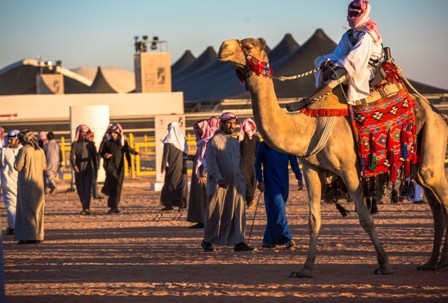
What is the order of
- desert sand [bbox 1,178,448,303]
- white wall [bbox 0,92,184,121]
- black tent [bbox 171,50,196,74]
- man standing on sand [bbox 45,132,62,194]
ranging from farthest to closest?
black tent [bbox 171,50,196,74]
white wall [bbox 0,92,184,121]
man standing on sand [bbox 45,132,62,194]
desert sand [bbox 1,178,448,303]

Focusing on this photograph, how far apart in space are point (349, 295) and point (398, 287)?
0.57 m

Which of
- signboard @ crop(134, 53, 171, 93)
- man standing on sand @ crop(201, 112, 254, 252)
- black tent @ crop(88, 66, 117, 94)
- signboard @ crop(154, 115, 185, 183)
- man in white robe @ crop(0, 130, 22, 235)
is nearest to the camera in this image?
man standing on sand @ crop(201, 112, 254, 252)

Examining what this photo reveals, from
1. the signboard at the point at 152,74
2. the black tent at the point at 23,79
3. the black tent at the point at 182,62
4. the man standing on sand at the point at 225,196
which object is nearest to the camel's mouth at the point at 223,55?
the man standing on sand at the point at 225,196

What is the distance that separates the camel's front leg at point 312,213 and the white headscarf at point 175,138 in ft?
33.0

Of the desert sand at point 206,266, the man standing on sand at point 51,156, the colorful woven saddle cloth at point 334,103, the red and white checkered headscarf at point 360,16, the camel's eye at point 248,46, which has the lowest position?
the desert sand at point 206,266

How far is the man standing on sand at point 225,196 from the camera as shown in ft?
43.6

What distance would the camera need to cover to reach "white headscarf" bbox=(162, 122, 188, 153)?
2052 centimetres

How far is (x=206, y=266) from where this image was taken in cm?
1175

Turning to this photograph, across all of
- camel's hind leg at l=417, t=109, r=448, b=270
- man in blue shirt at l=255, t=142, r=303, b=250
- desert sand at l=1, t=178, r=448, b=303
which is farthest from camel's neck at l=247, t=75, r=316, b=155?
man in blue shirt at l=255, t=142, r=303, b=250

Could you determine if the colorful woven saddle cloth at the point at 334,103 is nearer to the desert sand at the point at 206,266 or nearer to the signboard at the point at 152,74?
the desert sand at the point at 206,266

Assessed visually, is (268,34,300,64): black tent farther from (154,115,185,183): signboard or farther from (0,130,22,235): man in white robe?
(0,130,22,235): man in white robe

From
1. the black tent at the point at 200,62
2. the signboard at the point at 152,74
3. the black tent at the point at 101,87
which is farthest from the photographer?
the black tent at the point at 200,62

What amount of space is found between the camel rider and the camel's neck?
0.30 metres

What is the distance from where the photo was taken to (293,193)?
24.8 meters
